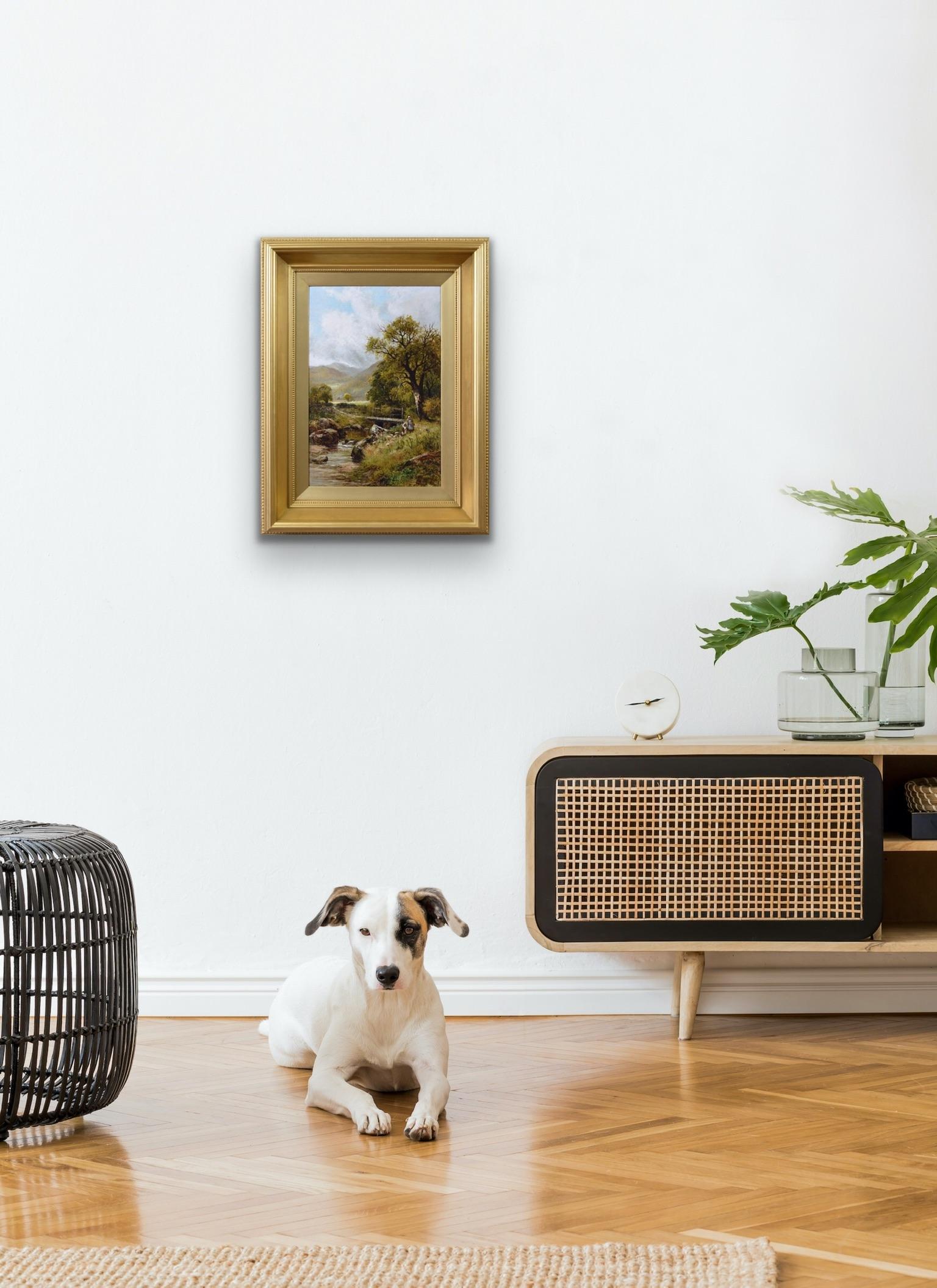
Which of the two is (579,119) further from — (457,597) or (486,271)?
(457,597)

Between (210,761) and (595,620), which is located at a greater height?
(595,620)

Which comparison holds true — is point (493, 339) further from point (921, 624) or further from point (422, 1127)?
point (422, 1127)

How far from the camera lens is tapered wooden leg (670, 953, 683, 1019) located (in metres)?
3.06

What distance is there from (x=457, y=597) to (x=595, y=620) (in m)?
0.34

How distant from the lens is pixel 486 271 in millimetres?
3246

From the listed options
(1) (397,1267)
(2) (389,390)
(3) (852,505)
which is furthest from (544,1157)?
(2) (389,390)

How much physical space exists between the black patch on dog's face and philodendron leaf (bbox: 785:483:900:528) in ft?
4.38

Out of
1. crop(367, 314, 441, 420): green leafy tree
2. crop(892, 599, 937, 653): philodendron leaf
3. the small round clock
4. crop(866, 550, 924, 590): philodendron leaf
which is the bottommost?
the small round clock

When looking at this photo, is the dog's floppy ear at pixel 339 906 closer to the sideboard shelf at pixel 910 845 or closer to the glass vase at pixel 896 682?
the sideboard shelf at pixel 910 845

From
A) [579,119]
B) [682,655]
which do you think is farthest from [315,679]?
[579,119]

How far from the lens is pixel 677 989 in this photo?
10.3 feet

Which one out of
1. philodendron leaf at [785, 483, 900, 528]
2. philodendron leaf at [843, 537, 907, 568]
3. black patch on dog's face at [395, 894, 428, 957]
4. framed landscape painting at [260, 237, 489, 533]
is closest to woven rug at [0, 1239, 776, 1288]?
black patch on dog's face at [395, 894, 428, 957]

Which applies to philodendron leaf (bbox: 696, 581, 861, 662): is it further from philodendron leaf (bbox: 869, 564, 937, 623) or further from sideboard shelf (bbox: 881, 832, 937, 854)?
sideboard shelf (bbox: 881, 832, 937, 854)

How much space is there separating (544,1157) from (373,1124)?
30 cm
